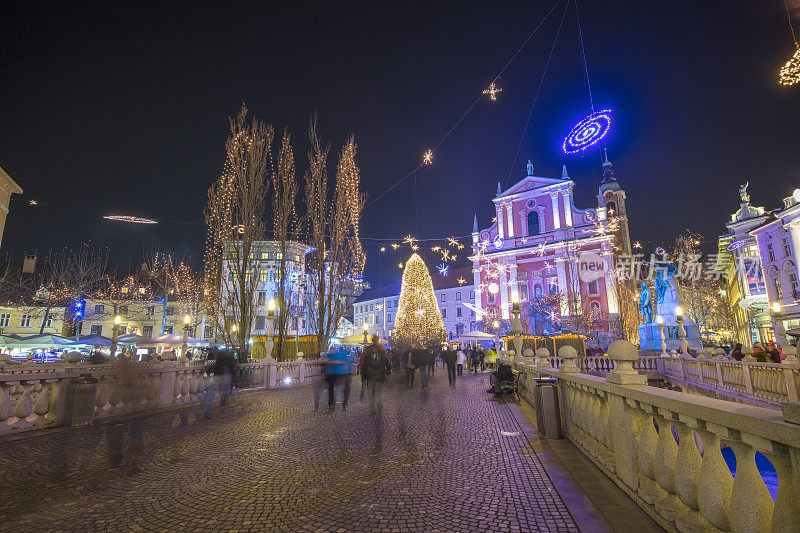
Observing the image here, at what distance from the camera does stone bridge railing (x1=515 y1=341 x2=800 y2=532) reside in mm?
1682

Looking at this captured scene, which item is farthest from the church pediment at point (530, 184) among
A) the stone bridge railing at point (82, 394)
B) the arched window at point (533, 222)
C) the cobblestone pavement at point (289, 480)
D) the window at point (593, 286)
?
the stone bridge railing at point (82, 394)

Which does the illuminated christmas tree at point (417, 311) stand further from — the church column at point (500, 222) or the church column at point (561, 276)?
the church column at point (500, 222)

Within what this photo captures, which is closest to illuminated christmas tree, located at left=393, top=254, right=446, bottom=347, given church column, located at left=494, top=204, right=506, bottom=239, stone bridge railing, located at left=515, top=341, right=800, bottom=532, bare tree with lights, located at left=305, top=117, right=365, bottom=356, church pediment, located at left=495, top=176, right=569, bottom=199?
bare tree with lights, located at left=305, top=117, right=365, bottom=356

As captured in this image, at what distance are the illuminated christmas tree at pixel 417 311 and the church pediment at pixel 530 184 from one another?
21.0m

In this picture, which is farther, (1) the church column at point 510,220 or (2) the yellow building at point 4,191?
(1) the church column at point 510,220

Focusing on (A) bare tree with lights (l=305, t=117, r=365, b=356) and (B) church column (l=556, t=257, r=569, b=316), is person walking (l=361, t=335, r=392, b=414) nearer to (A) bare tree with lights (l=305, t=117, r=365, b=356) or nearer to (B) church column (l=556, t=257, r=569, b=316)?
(A) bare tree with lights (l=305, t=117, r=365, b=356)

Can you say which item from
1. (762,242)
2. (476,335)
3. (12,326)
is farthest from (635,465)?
(12,326)

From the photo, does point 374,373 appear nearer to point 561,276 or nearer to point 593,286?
point 561,276

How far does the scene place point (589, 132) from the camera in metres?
13.6

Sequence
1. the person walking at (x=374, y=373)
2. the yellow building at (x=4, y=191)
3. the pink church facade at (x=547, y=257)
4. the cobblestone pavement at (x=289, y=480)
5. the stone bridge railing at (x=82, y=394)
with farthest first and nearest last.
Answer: the pink church facade at (x=547, y=257) < the yellow building at (x=4, y=191) < the person walking at (x=374, y=373) < the stone bridge railing at (x=82, y=394) < the cobblestone pavement at (x=289, y=480)

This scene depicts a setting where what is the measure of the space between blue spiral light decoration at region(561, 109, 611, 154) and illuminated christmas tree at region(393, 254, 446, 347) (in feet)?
58.4

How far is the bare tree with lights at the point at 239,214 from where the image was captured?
1792 centimetres

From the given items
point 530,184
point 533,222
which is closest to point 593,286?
point 533,222

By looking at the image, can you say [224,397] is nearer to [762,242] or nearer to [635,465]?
[635,465]
